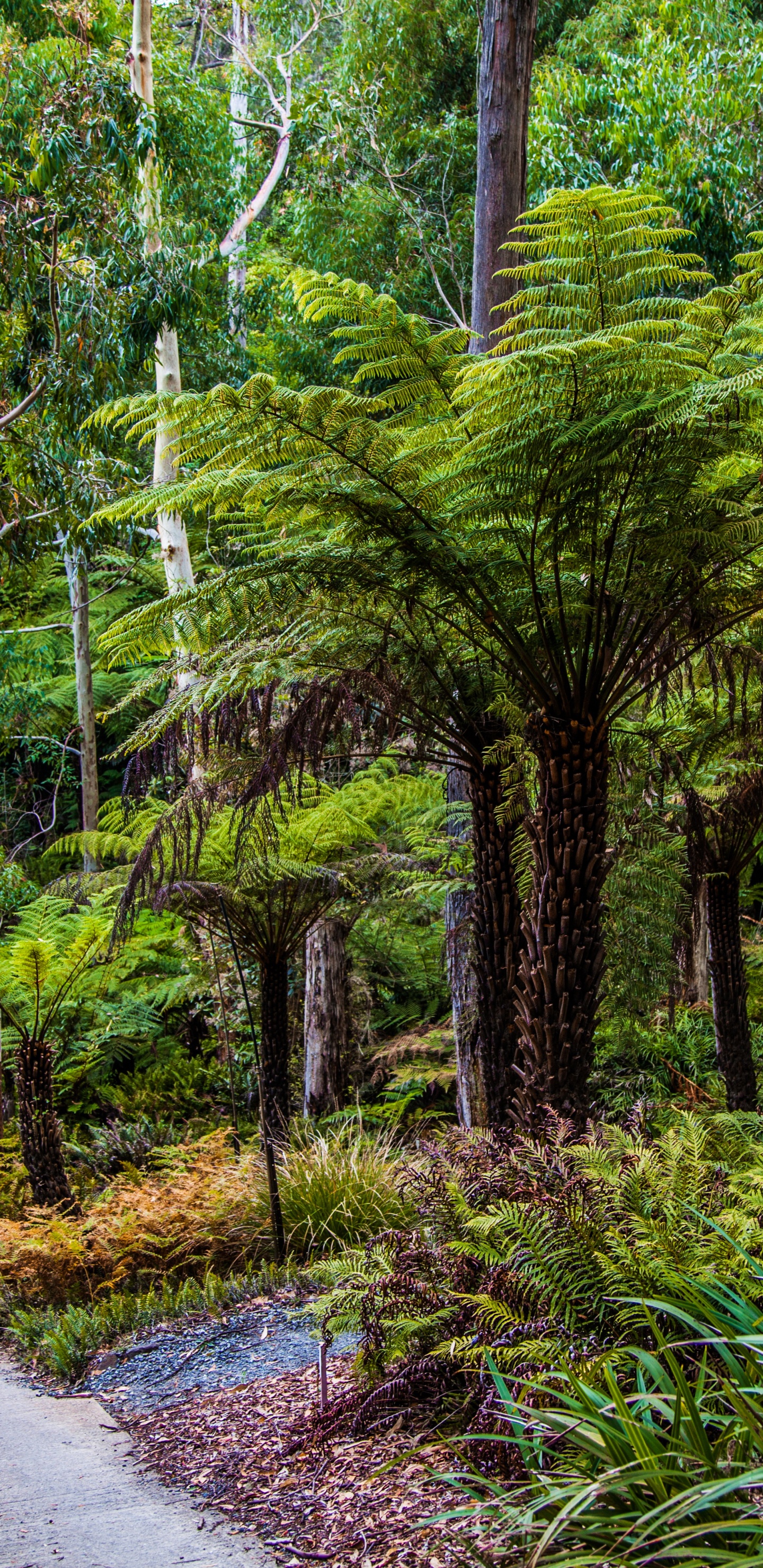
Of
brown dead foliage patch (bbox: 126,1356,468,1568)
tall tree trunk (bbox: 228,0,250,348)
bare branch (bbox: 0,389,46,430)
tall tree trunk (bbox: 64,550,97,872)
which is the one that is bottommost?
brown dead foliage patch (bbox: 126,1356,468,1568)

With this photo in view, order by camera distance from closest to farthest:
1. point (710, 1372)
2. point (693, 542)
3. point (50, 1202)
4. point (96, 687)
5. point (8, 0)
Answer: point (710, 1372) < point (693, 542) < point (50, 1202) < point (8, 0) < point (96, 687)

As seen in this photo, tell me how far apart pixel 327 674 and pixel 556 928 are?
4.35ft

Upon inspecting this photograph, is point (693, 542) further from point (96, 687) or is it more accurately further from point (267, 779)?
point (96, 687)

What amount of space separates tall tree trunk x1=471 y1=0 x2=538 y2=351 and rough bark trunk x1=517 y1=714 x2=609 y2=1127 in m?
3.37

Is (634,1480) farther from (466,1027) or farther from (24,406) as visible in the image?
(24,406)

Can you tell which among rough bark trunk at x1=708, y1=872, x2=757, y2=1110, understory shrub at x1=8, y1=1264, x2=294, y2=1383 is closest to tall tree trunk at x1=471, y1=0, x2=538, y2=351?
rough bark trunk at x1=708, y1=872, x2=757, y2=1110

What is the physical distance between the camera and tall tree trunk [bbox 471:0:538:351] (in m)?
6.27

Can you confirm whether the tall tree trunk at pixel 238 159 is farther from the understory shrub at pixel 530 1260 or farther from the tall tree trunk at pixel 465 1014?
the understory shrub at pixel 530 1260

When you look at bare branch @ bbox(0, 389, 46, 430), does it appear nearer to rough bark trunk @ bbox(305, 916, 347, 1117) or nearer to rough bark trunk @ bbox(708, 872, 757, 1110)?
rough bark trunk @ bbox(305, 916, 347, 1117)

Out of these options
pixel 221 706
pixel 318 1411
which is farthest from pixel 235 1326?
pixel 221 706

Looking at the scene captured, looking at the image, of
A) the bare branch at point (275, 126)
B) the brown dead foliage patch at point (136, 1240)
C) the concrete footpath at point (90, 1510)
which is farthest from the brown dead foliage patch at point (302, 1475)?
the bare branch at point (275, 126)

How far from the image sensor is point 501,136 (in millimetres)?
6305

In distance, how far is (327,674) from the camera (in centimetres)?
438

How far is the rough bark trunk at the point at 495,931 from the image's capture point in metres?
4.39
